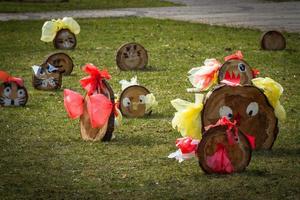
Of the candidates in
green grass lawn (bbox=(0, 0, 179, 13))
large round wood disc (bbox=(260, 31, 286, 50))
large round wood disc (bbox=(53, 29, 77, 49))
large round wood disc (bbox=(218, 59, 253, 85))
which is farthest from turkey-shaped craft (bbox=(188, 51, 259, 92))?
green grass lawn (bbox=(0, 0, 179, 13))

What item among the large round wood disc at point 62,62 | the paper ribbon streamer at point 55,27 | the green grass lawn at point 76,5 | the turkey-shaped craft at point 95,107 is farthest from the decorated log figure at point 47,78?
the green grass lawn at point 76,5

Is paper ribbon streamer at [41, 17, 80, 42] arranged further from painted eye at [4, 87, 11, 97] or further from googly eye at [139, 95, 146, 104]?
googly eye at [139, 95, 146, 104]

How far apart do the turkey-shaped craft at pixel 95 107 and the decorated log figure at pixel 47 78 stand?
313cm

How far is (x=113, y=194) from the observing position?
7344mm

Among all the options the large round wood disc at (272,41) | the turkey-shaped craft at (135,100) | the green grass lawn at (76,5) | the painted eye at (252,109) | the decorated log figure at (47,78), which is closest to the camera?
the painted eye at (252,109)

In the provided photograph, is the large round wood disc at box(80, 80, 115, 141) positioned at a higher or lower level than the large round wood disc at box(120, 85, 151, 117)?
lower

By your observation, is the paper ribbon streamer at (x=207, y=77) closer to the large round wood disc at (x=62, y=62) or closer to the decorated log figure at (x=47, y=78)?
the decorated log figure at (x=47, y=78)

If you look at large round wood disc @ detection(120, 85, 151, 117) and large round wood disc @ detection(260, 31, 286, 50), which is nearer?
large round wood disc @ detection(120, 85, 151, 117)

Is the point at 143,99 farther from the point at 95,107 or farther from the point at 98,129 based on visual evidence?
the point at 95,107

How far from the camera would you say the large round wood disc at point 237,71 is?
9.93 m

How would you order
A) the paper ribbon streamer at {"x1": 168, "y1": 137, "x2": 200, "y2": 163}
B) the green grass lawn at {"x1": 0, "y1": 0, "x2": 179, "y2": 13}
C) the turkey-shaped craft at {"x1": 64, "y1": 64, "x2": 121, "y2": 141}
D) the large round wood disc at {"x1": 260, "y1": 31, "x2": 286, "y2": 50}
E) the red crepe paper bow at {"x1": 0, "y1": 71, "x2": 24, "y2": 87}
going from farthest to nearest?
the green grass lawn at {"x1": 0, "y1": 0, "x2": 179, "y2": 13}, the large round wood disc at {"x1": 260, "y1": 31, "x2": 286, "y2": 50}, the red crepe paper bow at {"x1": 0, "y1": 71, "x2": 24, "y2": 87}, the turkey-shaped craft at {"x1": 64, "y1": 64, "x2": 121, "y2": 141}, the paper ribbon streamer at {"x1": 168, "y1": 137, "x2": 200, "y2": 163}

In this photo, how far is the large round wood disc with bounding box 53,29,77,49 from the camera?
56.0 ft

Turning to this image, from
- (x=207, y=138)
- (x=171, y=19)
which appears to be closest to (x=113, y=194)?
(x=207, y=138)

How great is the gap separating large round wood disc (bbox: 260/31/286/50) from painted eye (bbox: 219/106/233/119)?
8.14m
